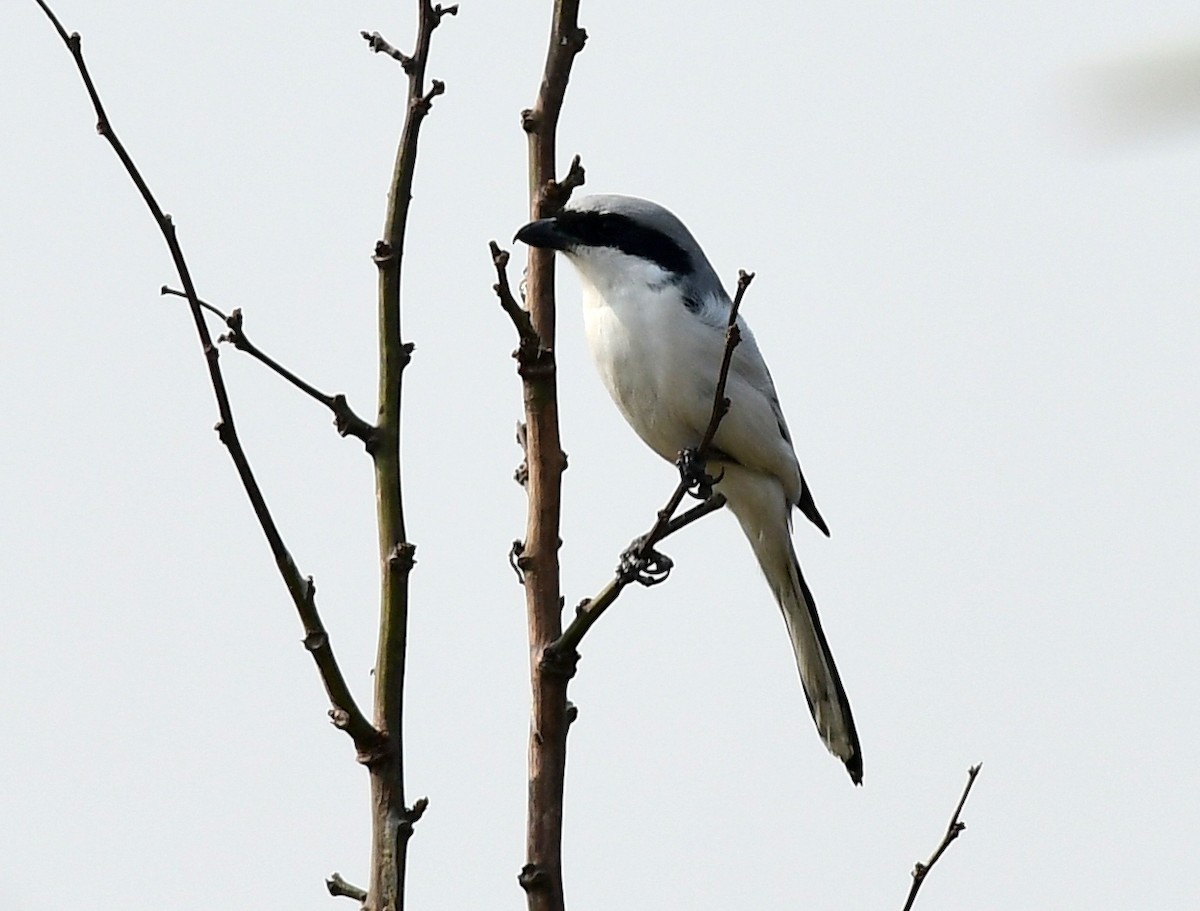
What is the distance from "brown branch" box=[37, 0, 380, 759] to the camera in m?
1.68

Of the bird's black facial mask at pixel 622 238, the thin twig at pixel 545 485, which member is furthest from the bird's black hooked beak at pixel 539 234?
the bird's black facial mask at pixel 622 238

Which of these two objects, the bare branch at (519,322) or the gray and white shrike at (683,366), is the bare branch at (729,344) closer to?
the bare branch at (519,322)

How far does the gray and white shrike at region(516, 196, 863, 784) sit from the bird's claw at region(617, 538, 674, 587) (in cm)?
61

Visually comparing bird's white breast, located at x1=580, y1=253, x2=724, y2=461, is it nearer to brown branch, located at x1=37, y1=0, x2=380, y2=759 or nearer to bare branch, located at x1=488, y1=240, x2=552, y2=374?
bare branch, located at x1=488, y1=240, x2=552, y2=374

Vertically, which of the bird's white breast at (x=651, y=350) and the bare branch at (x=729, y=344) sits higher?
the bird's white breast at (x=651, y=350)

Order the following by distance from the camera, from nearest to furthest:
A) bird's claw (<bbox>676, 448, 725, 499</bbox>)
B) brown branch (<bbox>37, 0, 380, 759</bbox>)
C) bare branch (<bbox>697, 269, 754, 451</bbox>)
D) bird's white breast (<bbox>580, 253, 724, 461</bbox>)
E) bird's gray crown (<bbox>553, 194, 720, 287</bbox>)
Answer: brown branch (<bbox>37, 0, 380, 759</bbox>) < bare branch (<bbox>697, 269, 754, 451</bbox>) < bird's claw (<bbox>676, 448, 725, 499</bbox>) < bird's white breast (<bbox>580, 253, 724, 461</bbox>) < bird's gray crown (<bbox>553, 194, 720, 287</bbox>)

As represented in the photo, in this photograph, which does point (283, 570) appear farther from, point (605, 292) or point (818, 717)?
point (818, 717)

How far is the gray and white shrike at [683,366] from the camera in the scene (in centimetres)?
328

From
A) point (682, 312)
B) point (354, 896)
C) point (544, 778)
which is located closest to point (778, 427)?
point (682, 312)

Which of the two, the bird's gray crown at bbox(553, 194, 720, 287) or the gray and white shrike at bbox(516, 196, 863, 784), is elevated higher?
the bird's gray crown at bbox(553, 194, 720, 287)

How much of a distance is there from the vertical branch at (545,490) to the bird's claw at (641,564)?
0.13m

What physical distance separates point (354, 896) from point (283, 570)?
43 centimetres

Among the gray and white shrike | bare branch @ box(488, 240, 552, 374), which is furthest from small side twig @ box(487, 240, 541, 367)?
the gray and white shrike

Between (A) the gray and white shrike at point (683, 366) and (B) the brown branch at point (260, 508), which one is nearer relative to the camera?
(B) the brown branch at point (260, 508)
